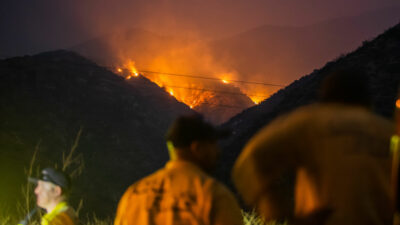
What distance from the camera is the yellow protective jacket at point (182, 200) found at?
210 centimetres

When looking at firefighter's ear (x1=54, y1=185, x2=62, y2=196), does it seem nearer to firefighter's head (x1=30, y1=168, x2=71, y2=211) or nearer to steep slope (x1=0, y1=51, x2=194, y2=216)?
firefighter's head (x1=30, y1=168, x2=71, y2=211)

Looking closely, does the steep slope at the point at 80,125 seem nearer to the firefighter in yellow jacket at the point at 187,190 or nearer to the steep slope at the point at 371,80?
the steep slope at the point at 371,80

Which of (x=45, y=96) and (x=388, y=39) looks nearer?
(x=388, y=39)

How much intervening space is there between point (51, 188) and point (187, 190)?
77.9 inches

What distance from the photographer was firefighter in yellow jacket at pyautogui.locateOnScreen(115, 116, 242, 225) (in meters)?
2.11

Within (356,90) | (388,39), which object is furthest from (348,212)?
(388,39)

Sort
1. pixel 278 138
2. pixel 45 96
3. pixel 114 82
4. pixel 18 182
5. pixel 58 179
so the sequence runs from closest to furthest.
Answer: pixel 278 138, pixel 58 179, pixel 18 182, pixel 45 96, pixel 114 82

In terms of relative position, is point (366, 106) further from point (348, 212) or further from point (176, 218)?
point (176, 218)

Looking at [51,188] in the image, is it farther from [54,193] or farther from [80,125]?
[80,125]

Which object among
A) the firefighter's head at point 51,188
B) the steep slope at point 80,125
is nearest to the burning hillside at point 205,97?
the steep slope at point 80,125

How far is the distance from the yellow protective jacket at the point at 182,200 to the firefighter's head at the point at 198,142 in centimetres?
5

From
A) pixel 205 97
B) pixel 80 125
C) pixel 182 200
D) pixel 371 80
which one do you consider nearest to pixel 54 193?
pixel 182 200

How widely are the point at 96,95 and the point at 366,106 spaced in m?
64.4

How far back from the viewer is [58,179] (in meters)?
3.63
